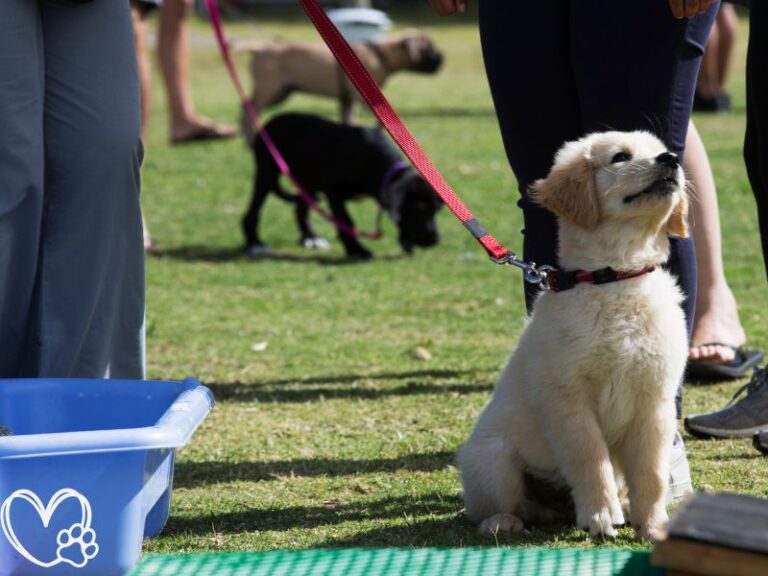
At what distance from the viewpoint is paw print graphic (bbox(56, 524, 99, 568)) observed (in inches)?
91.7

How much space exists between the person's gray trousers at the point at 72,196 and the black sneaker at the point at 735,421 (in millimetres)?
1610

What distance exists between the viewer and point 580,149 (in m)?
2.67

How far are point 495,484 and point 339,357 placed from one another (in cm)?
201

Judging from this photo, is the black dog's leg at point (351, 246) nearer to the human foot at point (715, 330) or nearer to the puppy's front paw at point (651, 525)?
the human foot at point (715, 330)

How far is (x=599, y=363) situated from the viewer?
255 cm

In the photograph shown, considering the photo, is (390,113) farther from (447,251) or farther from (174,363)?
(447,251)

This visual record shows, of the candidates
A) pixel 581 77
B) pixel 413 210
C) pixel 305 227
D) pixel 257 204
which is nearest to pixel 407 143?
pixel 581 77

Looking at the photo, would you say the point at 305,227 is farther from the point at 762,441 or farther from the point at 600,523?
the point at 600,523

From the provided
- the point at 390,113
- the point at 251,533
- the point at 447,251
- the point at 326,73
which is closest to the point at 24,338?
the point at 251,533

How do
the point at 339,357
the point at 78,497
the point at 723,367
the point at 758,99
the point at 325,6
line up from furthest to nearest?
the point at 325,6 → the point at 339,357 → the point at 723,367 → the point at 758,99 → the point at 78,497

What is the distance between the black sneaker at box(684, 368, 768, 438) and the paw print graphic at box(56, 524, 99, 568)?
69.6 inches

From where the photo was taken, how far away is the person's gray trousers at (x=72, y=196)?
9.77 ft

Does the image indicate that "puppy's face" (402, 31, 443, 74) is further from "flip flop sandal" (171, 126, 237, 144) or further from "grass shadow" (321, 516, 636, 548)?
"grass shadow" (321, 516, 636, 548)

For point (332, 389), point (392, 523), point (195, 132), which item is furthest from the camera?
point (195, 132)
